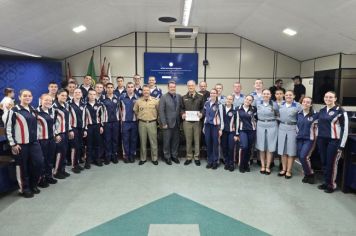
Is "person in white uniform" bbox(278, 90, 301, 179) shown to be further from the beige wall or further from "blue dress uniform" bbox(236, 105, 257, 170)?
the beige wall

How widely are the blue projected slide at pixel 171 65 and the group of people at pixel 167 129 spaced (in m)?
2.52

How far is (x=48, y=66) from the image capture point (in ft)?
26.2

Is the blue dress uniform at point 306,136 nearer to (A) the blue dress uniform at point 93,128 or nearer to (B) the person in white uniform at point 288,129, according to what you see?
(B) the person in white uniform at point 288,129

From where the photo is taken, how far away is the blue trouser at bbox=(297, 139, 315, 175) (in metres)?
4.54

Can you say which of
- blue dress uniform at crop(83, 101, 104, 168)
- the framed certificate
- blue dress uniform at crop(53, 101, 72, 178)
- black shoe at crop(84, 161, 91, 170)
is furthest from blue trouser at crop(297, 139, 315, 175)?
blue dress uniform at crop(53, 101, 72, 178)

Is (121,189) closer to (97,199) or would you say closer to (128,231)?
(97,199)

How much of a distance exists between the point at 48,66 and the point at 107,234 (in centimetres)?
657

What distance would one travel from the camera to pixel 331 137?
4164 mm

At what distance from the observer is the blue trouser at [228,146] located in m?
5.22

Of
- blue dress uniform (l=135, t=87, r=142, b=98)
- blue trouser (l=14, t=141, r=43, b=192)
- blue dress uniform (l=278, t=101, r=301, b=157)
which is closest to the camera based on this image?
blue trouser (l=14, t=141, r=43, b=192)

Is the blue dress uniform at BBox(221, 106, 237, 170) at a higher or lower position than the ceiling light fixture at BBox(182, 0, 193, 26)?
lower

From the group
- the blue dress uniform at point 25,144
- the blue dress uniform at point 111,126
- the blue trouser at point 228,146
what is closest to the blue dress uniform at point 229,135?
the blue trouser at point 228,146

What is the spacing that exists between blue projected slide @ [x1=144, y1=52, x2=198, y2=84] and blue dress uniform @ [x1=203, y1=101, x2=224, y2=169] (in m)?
3.51

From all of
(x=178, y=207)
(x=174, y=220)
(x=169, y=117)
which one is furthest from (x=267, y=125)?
(x=174, y=220)
